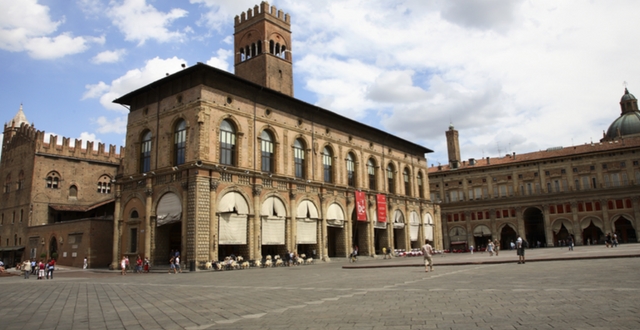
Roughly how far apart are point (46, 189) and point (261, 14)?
30241 mm

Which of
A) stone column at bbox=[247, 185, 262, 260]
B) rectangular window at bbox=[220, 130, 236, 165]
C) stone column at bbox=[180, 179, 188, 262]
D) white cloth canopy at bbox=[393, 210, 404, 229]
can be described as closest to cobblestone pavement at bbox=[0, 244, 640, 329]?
stone column at bbox=[180, 179, 188, 262]

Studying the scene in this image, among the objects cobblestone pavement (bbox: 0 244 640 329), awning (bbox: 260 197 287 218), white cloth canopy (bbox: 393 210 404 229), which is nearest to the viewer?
cobblestone pavement (bbox: 0 244 640 329)

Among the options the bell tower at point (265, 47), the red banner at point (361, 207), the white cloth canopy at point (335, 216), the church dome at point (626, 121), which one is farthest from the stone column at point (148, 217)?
the church dome at point (626, 121)

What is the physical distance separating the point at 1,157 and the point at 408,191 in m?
51.1

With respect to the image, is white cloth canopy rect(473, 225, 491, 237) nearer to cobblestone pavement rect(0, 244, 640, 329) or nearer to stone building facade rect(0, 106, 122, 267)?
stone building facade rect(0, 106, 122, 267)

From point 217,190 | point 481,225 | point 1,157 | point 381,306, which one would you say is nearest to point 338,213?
point 217,190

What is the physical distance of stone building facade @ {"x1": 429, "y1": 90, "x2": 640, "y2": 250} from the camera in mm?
63875

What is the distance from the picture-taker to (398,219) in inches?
2025

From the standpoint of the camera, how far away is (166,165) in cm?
3297

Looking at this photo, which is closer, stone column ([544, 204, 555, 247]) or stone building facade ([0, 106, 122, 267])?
stone building facade ([0, 106, 122, 267])

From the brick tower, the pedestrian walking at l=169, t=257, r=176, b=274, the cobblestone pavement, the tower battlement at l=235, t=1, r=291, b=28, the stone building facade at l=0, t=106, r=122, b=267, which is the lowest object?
the cobblestone pavement

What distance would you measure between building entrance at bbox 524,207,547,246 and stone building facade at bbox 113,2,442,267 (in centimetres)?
3551

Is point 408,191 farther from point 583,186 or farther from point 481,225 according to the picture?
point 583,186

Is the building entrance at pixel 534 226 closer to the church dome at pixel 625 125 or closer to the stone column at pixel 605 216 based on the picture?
the stone column at pixel 605 216
